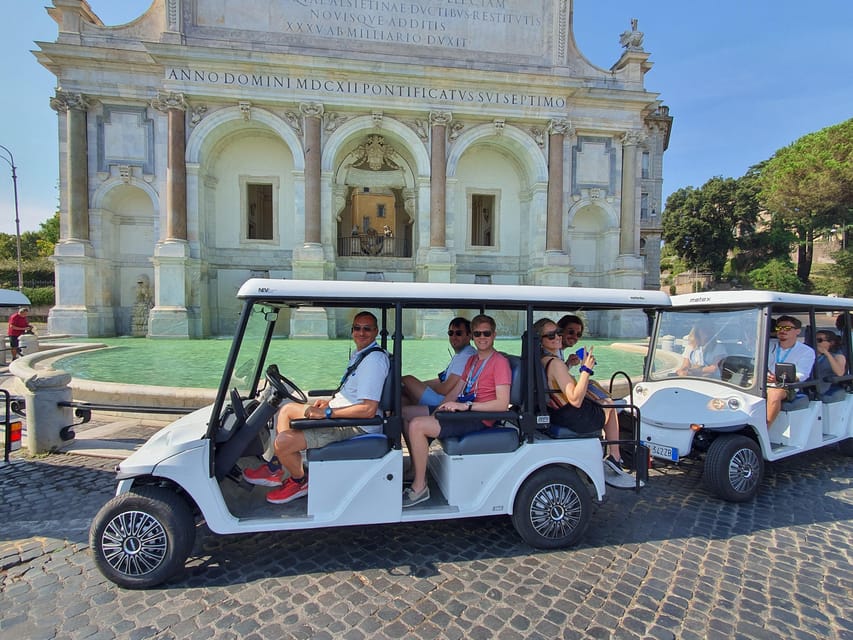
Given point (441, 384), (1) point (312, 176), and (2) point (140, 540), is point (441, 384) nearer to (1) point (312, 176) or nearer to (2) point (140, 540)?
(2) point (140, 540)

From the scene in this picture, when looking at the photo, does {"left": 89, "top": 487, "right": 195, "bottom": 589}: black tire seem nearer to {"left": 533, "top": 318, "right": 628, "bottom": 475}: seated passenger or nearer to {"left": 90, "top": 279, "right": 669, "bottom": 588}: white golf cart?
{"left": 90, "top": 279, "right": 669, "bottom": 588}: white golf cart

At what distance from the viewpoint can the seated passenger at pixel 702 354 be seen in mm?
4398

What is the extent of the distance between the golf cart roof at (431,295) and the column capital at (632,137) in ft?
63.4

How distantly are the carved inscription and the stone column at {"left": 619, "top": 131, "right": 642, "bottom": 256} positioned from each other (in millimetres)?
5974

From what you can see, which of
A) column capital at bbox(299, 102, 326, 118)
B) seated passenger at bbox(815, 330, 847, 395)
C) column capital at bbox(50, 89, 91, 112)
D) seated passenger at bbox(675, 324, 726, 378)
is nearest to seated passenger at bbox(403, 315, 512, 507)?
seated passenger at bbox(675, 324, 726, 378)

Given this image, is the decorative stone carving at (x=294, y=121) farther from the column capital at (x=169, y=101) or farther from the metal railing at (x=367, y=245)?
the metal railing at (x=367, y=245)

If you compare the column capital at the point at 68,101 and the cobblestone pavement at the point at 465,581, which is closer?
the cobblestone pavement at the point at 465,581

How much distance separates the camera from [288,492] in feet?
9.99

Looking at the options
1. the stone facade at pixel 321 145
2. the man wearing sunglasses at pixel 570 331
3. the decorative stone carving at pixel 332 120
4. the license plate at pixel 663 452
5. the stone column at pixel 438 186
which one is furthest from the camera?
the stone column at pixel 438 186

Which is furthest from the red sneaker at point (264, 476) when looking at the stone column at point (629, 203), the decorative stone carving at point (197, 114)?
the stone column at point (629, 203)

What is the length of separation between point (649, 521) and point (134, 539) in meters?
3.80

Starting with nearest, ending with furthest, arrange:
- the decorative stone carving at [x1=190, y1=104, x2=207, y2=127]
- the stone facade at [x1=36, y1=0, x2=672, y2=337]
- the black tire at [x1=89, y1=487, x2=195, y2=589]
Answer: the black tire at [x1=89, y1=487, x2=195, y2=589] < the stone facade at [x1=36, y1=0, x2=672, y2=337] < the decorative stone carving at [x1=190, y1=104, x2=207, y2=127]

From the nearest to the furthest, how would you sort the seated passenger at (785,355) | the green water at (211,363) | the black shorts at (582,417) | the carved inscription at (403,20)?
the black shorts at (582,417)
the seated passenger at (785,355)
the green water at (211,363)
the carved inscription at (403,20)

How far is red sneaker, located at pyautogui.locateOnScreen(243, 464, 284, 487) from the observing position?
3127 mm
